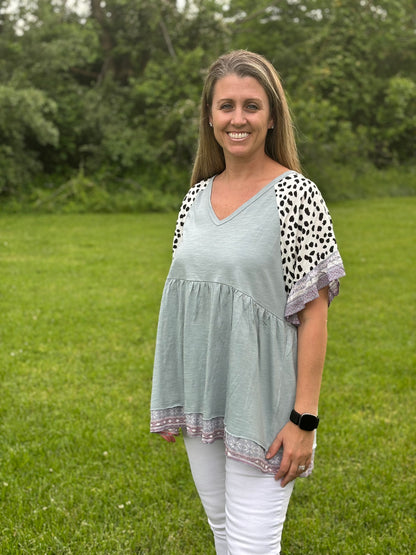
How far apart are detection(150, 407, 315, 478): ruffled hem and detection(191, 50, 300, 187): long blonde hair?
0.86 metres

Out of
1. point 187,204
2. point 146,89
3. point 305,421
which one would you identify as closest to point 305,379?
point 305,421

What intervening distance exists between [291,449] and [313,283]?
20.0 inches

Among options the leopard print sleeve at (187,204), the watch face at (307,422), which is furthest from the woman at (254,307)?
the leopard print sleeve at (187,204)

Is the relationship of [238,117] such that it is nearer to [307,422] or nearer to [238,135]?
[238,135]

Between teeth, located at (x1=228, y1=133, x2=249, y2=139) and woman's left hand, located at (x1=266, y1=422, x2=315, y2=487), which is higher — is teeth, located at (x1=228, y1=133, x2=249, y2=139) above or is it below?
above

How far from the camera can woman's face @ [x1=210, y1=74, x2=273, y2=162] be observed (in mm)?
2029

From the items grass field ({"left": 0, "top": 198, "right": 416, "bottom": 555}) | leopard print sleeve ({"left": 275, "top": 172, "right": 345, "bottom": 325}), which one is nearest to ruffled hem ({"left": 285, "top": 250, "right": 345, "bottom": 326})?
leopard print sleeve ({"left": 275, "top": 172, "right": 345, "bottom": 325})

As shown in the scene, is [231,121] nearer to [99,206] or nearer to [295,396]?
[295,396]

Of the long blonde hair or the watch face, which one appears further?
the long blonde hair

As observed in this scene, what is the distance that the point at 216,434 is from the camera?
2100mm

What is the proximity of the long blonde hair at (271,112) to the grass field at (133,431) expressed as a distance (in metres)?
2.01

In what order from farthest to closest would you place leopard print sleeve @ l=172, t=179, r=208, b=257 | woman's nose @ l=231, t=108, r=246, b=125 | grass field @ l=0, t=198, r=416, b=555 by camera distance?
grass field @ l=0, t=198, r=416, b=555, leopard print sleeve @ l=172, t=179, r=208, b=257, woman's nose @ l=231, t=108, r=246, b=125

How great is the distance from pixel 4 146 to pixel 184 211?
14.8 m

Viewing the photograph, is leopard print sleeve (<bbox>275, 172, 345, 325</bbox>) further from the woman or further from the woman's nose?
the woman's nose
